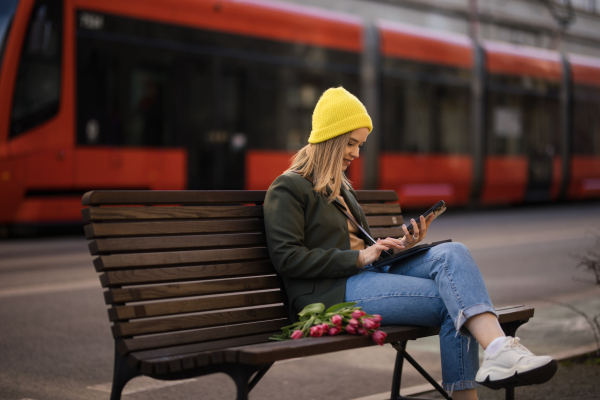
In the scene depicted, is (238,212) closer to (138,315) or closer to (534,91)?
(138,315)

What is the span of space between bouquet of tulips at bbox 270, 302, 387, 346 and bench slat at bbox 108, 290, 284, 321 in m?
0.26

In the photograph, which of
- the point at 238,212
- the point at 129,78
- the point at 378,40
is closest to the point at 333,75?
the point at 378,40

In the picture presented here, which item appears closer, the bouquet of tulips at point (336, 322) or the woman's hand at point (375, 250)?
the bouquet of tulips at point (336, 322)

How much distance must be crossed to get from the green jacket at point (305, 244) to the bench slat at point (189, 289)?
106 millimetres

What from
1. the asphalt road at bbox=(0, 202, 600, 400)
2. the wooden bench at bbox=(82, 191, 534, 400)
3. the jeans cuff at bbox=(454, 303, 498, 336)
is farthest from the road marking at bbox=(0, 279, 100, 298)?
the jeans cuff at bbox=(454, 303, 498, 336)

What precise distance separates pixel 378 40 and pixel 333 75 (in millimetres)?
1335

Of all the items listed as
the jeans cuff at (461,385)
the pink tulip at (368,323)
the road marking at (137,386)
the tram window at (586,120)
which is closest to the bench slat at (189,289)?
the pink tulip at (368,323)

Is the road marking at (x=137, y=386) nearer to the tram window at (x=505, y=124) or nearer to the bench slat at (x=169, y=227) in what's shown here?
the bench slat at (x=169, y=227)

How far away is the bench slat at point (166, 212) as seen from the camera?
294 centimetres

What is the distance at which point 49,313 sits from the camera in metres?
6.23

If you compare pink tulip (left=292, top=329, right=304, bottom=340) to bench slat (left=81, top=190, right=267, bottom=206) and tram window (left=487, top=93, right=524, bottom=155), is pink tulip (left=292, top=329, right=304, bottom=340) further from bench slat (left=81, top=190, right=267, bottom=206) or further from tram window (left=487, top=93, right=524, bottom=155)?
tram window (left=487, top=93, right=524, bottom=155)

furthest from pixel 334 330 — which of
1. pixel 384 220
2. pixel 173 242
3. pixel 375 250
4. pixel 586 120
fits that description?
pixel 586 120

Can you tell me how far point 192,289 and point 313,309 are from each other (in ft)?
1.57

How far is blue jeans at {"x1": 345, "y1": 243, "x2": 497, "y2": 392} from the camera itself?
2979 millimetres
